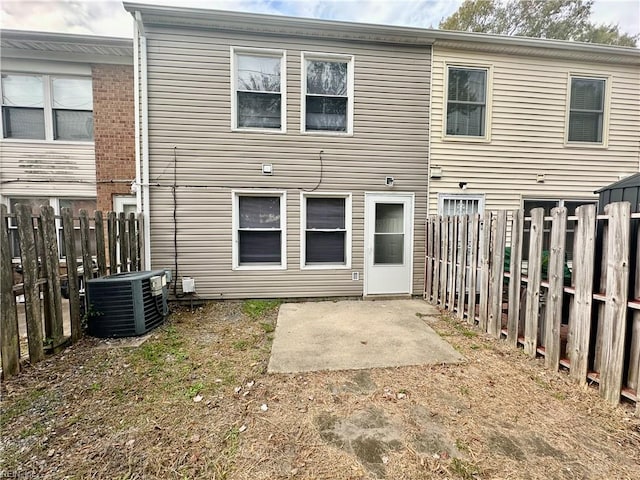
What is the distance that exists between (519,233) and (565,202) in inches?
174

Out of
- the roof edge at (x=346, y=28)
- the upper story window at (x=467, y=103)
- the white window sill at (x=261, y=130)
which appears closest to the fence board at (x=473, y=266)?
the upper story window at (x=467, y=103)

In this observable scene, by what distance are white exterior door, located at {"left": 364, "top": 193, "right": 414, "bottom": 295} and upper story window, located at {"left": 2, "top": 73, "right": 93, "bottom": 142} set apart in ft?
23.0

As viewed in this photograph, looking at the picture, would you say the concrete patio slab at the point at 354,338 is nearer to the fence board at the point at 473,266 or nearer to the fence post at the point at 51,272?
the fence board at the point at 473,266

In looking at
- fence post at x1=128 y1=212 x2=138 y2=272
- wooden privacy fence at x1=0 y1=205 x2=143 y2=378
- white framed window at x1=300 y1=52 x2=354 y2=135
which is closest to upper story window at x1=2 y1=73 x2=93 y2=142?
fence post at x1=128 y1=212 x2=138 y2=272

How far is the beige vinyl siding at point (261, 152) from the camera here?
5.44 meters

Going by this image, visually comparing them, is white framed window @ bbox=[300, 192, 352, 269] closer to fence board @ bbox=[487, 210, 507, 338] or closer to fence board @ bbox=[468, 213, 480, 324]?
fence board @ bbox=[468, 213, 480, 324]

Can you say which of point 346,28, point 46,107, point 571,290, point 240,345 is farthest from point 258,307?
point 46,107

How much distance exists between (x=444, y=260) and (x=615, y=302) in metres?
2.81

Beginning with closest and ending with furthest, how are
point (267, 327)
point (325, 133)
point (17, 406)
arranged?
point (17, 406)
point (267, 327)
point (325, 133)

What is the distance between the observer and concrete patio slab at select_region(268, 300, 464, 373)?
3305 millimetres

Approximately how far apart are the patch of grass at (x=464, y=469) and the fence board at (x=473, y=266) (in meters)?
2.98

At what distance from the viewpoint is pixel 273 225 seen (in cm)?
586

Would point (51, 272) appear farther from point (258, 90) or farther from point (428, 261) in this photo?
point (428, 261)

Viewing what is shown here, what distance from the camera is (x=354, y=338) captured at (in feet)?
13.1
